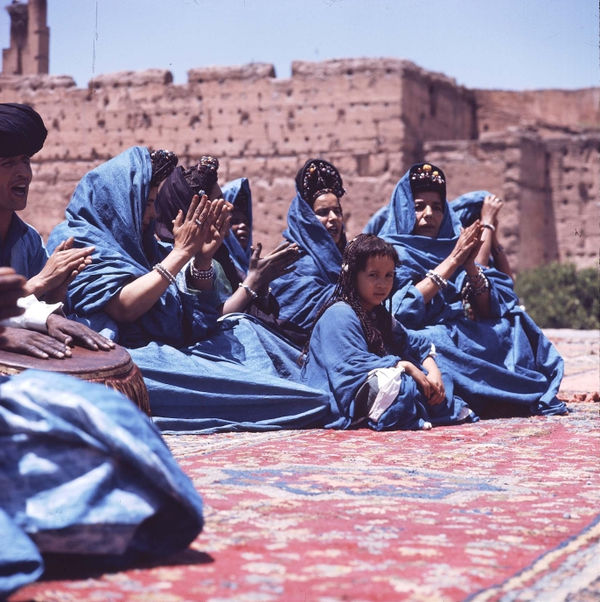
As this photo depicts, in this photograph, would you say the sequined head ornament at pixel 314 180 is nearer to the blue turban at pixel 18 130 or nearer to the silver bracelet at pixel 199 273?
the silver bracelet at pixel 199 273

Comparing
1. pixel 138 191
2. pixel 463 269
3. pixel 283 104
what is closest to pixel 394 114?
pixel 283 104

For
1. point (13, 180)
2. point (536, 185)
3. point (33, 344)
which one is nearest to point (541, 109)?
point (536, 185)

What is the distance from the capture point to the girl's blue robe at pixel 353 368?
562 centimetres

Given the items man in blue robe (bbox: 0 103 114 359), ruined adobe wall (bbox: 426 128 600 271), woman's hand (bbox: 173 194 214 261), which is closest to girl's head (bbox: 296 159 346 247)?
woman's hand (bbox: 173 194 214 261)

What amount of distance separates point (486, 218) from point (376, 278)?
1.75 m

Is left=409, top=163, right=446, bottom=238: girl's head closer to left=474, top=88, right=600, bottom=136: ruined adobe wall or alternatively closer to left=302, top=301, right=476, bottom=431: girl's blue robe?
left=302, top=301, right=476, bottom=431: girl's blue robe

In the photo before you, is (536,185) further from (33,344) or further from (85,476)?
(85,476)

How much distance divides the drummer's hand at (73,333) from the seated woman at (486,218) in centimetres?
372

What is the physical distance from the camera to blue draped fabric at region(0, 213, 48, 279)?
497cm

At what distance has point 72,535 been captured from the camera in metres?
2.56

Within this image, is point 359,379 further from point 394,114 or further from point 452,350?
point 394,114

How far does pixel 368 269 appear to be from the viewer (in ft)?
19.0

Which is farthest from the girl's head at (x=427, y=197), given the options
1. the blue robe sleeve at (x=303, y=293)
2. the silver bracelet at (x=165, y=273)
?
the silver bracelet at (x=165, y=273)

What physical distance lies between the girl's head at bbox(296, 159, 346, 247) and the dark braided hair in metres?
0.65
